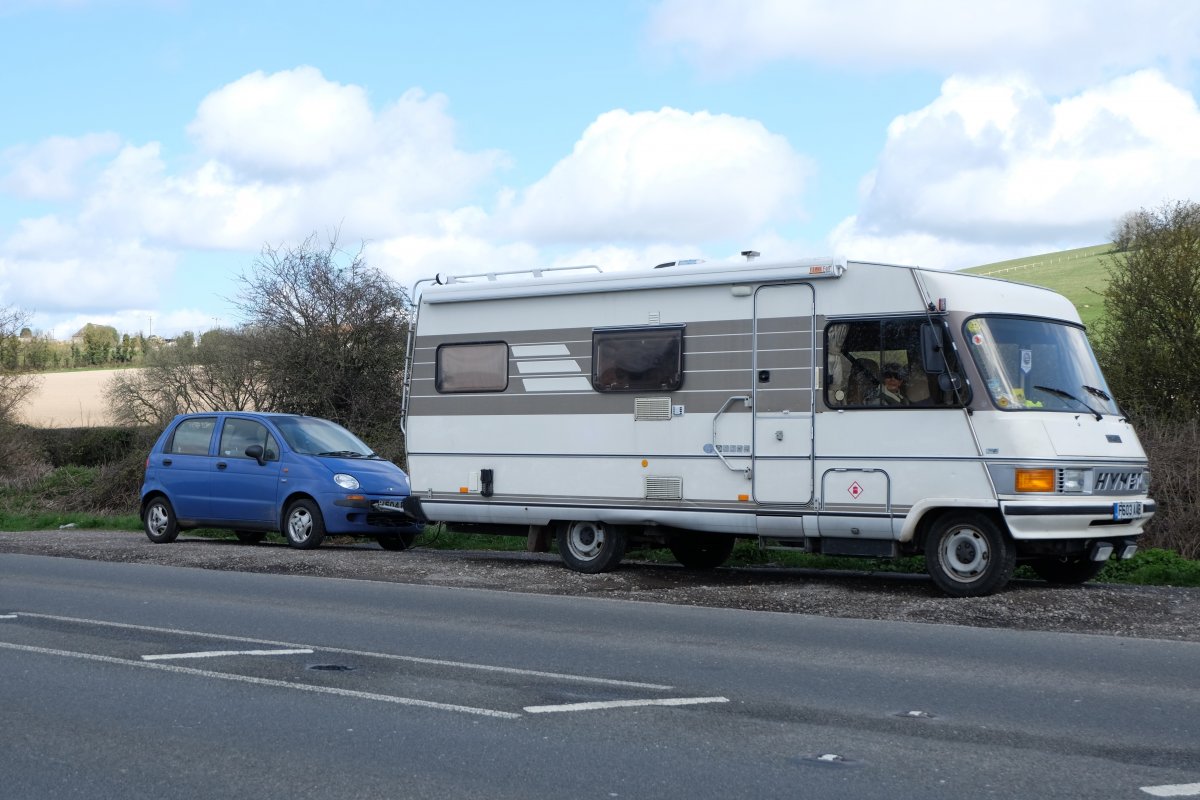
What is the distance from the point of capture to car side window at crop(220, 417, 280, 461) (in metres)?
17.6

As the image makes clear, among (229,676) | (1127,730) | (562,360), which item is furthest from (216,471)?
(1127,730)

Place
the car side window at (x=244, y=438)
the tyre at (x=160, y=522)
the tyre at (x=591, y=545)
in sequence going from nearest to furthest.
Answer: the tyre at (x=591, y=545) < the car side window at (x=244, y=438) < the tyre at (x=160, y=522)

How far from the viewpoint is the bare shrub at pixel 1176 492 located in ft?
49.4

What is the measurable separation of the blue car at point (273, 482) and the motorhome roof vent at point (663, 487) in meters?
4.32

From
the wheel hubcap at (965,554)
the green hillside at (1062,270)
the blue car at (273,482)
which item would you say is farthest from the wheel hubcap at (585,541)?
the green hillside at (1062,270)

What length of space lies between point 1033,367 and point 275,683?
7.36 m

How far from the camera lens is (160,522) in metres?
18.5

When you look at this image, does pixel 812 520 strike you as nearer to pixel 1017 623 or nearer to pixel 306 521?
pixel 1017 623

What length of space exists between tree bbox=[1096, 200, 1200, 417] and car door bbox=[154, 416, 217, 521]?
14.9m

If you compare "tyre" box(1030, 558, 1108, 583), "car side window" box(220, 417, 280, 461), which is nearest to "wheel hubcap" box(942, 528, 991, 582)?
"tyre" box(1030, 558, 1108, 583)

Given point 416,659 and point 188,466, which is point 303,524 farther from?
point 416,659

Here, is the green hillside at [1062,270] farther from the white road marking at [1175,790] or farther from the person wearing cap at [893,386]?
the white road marking at [1175,790]

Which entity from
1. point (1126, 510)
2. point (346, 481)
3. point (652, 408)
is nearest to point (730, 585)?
point (652, 408)

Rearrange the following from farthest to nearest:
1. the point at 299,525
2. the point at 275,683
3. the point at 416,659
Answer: the point at 299,525 < the point at 416,659 < the point at 275,683
